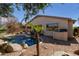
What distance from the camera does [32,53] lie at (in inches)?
139

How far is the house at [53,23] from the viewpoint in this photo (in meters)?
3.50

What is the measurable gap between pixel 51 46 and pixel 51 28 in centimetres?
28

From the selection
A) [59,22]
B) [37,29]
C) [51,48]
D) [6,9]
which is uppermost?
[6,9]

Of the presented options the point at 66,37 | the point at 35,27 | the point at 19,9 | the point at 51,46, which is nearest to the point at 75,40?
the point at 66,37

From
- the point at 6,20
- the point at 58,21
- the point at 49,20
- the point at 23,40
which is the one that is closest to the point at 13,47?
the point at 23,40

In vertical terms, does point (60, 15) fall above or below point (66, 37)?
above

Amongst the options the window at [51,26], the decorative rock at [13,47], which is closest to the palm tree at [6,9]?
the decorative rock at [13,47]

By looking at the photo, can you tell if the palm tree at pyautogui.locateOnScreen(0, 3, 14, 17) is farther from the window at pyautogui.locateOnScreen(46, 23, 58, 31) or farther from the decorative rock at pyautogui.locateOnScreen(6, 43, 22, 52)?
Answer: the window at pyautogui.locateOnScreen(46, 23, 58, 31)

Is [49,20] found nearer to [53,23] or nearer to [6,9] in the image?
[53,23]

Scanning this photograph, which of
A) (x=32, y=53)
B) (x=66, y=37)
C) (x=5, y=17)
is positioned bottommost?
(x=32, y=53)

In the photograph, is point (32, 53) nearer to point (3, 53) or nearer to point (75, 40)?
point (3, 53)

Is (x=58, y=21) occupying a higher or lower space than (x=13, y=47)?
higher

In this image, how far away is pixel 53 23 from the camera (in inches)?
139

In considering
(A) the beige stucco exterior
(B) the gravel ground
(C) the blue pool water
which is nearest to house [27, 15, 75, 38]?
(A) the beige stucco exterior
